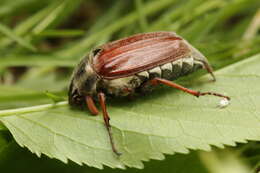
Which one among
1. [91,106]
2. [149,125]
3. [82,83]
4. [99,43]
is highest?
[99,43]

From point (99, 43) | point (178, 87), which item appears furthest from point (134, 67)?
point (99, 43)

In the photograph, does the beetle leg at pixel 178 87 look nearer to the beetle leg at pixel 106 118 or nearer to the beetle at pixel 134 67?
the beetle at pixel 134 67

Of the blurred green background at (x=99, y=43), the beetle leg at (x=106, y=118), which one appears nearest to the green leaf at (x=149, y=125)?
the beetle leg at (x=106, y=118)

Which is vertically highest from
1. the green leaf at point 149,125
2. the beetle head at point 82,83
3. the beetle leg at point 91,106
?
the beetle head at point 82,83

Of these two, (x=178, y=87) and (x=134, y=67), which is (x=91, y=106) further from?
(x=178, y=87)

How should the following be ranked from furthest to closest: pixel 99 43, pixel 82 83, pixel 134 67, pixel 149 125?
pixel 99 43, pixel 82 83, pixel 134 67, pixel 149 125
